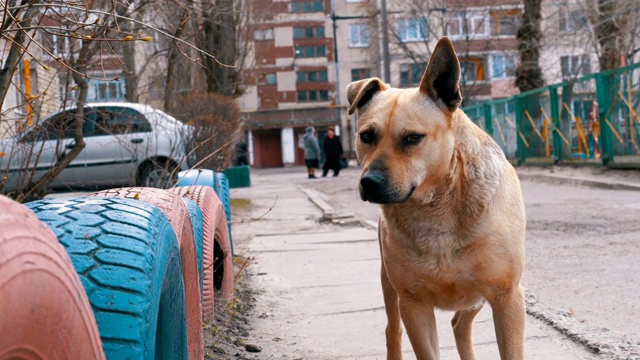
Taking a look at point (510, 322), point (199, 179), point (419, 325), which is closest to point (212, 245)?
point (419, 325)

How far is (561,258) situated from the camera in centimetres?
812

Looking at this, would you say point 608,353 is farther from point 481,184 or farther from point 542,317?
point 481,184

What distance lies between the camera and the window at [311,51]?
72738 millimetres

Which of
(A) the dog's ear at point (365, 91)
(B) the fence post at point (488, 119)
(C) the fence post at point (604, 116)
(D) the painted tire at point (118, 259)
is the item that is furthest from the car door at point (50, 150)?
(B) the fence post at point (488, 119)

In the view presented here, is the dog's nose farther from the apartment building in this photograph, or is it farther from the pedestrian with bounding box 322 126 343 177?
the apartment building

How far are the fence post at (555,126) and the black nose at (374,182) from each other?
20.4 meters

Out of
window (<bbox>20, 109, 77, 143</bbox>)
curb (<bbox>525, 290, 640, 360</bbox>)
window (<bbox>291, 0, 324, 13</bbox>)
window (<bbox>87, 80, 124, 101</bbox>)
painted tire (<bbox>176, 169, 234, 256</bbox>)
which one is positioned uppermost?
window (<bbox>291, 0, 324, 13</bbox>)

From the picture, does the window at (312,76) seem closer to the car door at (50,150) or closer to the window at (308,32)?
the window at (308,32)

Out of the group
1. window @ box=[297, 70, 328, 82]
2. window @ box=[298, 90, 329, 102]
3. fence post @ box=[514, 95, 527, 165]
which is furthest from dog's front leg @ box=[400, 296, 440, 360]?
window @ box=[297, 70, 328, 82]

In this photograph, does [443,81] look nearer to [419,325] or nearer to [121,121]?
[419,325]

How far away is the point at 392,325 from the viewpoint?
14.6ft

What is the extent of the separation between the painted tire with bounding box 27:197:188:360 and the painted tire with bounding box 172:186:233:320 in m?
2.03

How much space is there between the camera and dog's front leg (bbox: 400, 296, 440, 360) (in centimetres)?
381

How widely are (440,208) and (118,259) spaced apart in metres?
1.87
